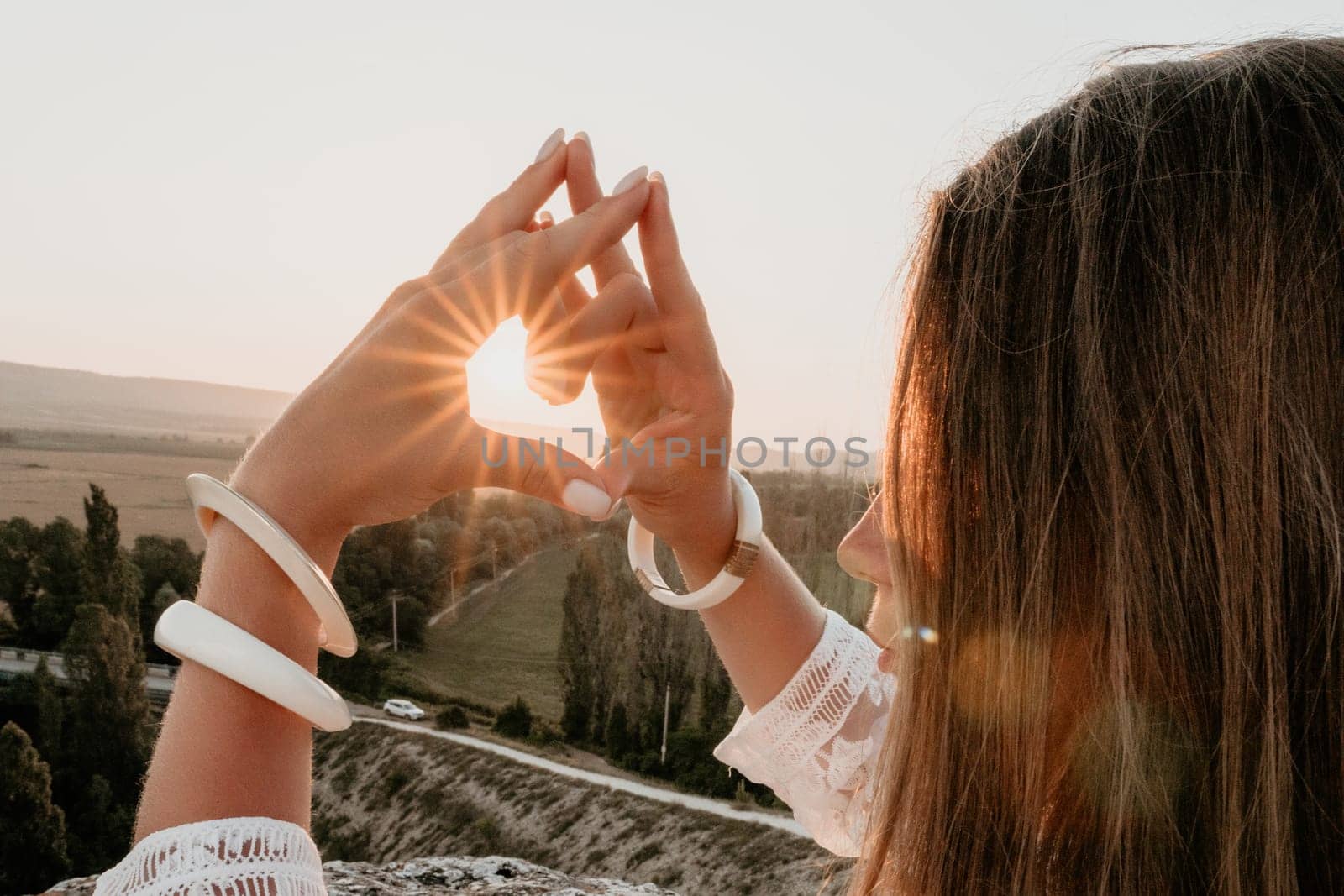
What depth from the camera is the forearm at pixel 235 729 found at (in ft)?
3.14

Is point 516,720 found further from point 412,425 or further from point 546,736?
point 412,425

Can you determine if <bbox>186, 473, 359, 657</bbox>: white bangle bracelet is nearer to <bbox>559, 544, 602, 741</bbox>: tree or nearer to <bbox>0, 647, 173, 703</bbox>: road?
<bbox>0, 647, 173, 703</bbox>: road

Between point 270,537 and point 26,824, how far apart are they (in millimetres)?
25263

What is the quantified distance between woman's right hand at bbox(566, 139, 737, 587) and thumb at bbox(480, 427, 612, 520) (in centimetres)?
11

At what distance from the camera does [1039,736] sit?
101 cm

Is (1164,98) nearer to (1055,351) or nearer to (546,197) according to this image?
(1055,351)

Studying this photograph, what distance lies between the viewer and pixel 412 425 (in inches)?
45.8

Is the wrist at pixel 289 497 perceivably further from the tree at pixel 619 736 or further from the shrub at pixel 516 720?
the shrub at pixel 516 720

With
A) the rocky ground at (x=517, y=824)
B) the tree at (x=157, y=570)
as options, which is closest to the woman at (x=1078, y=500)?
the rocky ground at (x=517, y=824)

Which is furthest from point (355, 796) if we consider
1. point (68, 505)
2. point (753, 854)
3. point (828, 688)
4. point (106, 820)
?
point (828, 688)

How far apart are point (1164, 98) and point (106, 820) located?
26.8m

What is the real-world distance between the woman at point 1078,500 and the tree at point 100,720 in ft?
84.9

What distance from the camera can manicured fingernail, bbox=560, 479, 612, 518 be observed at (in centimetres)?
122

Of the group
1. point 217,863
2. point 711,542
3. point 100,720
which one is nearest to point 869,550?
point 711,542
